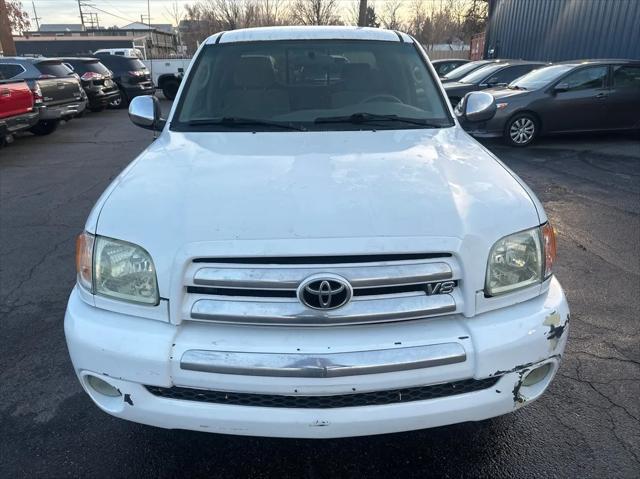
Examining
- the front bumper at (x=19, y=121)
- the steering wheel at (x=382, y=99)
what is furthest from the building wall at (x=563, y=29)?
the front bumper at (x=19, y=121)

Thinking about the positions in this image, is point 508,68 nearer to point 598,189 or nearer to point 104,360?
point 598,189

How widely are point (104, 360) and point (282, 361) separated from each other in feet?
2.28

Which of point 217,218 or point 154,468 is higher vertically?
point 217,218

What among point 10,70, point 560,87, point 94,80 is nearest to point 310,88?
point 560,87

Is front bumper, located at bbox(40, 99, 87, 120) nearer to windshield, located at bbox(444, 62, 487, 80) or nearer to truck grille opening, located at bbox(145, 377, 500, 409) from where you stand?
truck grille opening, located at bbox(145, 377, 500, 409)

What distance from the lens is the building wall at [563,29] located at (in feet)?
46.6

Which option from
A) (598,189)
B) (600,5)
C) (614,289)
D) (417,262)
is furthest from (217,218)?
(600,5)

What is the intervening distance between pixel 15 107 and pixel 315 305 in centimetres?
973

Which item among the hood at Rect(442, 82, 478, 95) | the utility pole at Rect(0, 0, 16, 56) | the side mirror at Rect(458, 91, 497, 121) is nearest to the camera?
the side mirror at Rect(458, 91, 497, 121)

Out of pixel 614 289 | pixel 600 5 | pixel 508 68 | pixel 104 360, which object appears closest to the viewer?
pixel 104 360

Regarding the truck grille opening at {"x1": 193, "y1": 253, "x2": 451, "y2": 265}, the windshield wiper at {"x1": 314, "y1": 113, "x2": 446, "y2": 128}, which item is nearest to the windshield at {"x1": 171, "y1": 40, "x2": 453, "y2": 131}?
the windshield wiper at {"x1": 314, "y1": 113, "x2": 446, "y2": 128}

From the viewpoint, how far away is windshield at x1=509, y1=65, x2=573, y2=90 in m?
9.88

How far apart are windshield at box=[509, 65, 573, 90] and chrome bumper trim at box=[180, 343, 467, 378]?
948 cm

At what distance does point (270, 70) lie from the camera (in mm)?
3375
